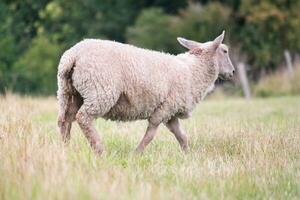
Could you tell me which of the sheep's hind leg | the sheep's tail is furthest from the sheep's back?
the sheep's hind leg

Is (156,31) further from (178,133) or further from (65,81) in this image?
(65,81)

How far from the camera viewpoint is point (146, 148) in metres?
9.63

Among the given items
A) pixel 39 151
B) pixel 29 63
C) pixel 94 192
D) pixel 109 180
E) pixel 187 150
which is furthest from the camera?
pixel 29 63

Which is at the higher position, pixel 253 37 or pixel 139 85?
pixel 139 85

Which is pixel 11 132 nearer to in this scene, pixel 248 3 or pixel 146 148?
pixel 146 148

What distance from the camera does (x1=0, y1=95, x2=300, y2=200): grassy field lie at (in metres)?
6.20

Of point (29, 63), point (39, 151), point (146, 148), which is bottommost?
point (29, 63)

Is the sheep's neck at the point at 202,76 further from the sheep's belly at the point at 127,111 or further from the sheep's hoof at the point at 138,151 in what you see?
the sheep's hoof at the point at 138,151

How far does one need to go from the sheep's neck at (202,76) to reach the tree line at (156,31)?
1787cm

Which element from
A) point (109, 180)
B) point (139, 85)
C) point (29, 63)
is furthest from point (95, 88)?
point (29, 63)

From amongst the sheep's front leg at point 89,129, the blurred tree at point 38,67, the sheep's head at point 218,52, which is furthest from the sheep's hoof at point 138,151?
the blurred tree at point 38,67

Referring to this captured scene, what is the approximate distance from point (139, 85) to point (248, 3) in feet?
72.3

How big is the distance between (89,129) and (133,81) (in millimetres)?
790

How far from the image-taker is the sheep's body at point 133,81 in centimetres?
854
